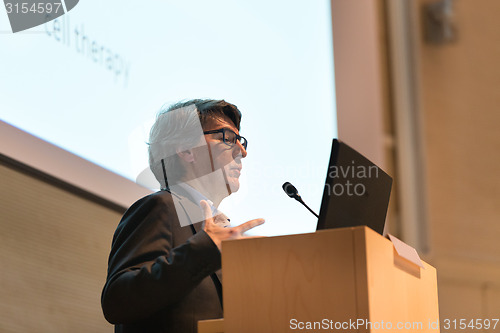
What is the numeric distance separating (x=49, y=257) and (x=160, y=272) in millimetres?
856

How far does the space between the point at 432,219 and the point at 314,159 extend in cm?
243

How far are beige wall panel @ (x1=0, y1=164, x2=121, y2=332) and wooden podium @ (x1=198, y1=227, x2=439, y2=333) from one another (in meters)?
0.87

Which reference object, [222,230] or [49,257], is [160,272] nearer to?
[222,230]

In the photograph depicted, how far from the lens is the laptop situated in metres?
1.31

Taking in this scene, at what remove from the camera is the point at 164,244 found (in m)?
1.49

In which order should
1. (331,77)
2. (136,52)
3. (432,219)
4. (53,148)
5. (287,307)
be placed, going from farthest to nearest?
(432,219) < (331,77) < (136,52) < (53,148) < (287,307)

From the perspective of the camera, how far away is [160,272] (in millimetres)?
1353

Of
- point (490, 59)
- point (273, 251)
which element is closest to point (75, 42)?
point (273, 251)

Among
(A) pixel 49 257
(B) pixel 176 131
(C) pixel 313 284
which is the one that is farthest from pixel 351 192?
(A) pixel 49 257

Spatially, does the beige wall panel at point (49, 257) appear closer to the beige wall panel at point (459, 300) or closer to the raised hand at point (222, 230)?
the raised hand at point (222, 230)

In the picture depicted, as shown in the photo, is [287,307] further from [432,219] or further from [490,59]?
[490,59]

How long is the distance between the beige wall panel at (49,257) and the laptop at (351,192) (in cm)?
106

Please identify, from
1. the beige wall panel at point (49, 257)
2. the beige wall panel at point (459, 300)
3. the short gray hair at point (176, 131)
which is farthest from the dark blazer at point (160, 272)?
the beige wall panel at point (459, 300)

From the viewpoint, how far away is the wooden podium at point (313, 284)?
3.83 ft
